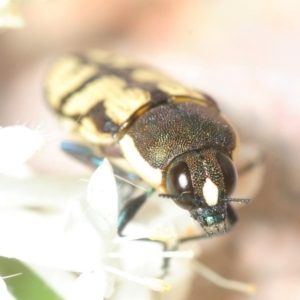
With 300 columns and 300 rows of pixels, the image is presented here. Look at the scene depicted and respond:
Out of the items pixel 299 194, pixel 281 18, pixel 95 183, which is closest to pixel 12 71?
pixel 281 18

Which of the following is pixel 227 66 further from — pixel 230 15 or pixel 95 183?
pixel 95 183

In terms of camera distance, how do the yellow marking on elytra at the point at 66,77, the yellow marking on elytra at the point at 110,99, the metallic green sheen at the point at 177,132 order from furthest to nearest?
the yellow marking on elytra at the point at 66,77 → the yellow marking on elytra at the point at 110,99 → the metallic green sheen at the point at 177,132

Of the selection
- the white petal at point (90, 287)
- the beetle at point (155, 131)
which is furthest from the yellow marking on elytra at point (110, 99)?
the white petal at point (90, 287)

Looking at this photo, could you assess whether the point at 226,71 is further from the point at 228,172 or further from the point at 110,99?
the point at 228,172

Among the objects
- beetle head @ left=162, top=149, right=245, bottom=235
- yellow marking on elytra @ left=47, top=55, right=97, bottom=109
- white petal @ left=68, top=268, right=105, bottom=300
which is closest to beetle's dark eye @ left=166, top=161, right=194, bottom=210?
beetle head @ left=162, top=149, right=245, bottom=235

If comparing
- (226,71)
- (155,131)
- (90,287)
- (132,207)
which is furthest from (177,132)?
(226,71)

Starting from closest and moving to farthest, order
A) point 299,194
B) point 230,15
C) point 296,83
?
1. point 299,194
2. point 296,83
3. point 230,15

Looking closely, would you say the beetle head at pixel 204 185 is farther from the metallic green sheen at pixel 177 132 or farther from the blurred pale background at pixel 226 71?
the blurred pale background at pixel 226 71

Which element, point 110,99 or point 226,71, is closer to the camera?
point 110,99
